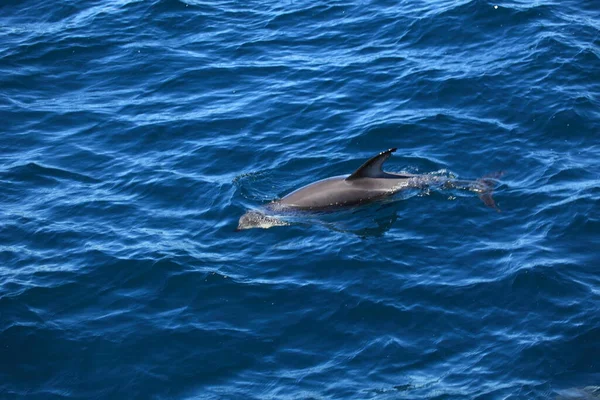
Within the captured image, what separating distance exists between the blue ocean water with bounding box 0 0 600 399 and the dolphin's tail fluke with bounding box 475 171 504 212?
18 cm

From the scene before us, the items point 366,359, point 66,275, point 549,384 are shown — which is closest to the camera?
point 549,384

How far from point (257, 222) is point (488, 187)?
4725mm

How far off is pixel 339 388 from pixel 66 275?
604 cm

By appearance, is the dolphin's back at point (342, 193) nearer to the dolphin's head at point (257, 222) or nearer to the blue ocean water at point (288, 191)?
the blue ocean water at point (288, 191)

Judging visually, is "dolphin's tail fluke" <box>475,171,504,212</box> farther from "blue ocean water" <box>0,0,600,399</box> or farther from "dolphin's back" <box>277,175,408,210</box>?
"dolphin's back" <box>277,175,408,210</box>

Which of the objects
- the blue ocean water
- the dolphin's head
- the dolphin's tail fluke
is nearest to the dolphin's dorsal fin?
the blue ocean water

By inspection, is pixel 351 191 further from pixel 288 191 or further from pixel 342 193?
pixel 288 191

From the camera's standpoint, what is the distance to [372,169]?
16031 millimetres

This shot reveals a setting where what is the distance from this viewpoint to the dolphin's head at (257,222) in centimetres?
1595

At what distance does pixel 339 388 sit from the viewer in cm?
1207

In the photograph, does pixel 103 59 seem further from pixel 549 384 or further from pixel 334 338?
pixel 549 384

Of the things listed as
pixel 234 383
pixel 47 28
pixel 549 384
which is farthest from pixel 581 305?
pixel 47 28

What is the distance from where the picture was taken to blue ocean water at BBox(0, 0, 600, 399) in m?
12.7

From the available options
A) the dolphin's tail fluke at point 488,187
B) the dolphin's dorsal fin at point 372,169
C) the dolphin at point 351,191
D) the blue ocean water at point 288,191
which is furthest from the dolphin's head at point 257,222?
the dolphin's tail fluke at point 488,187
